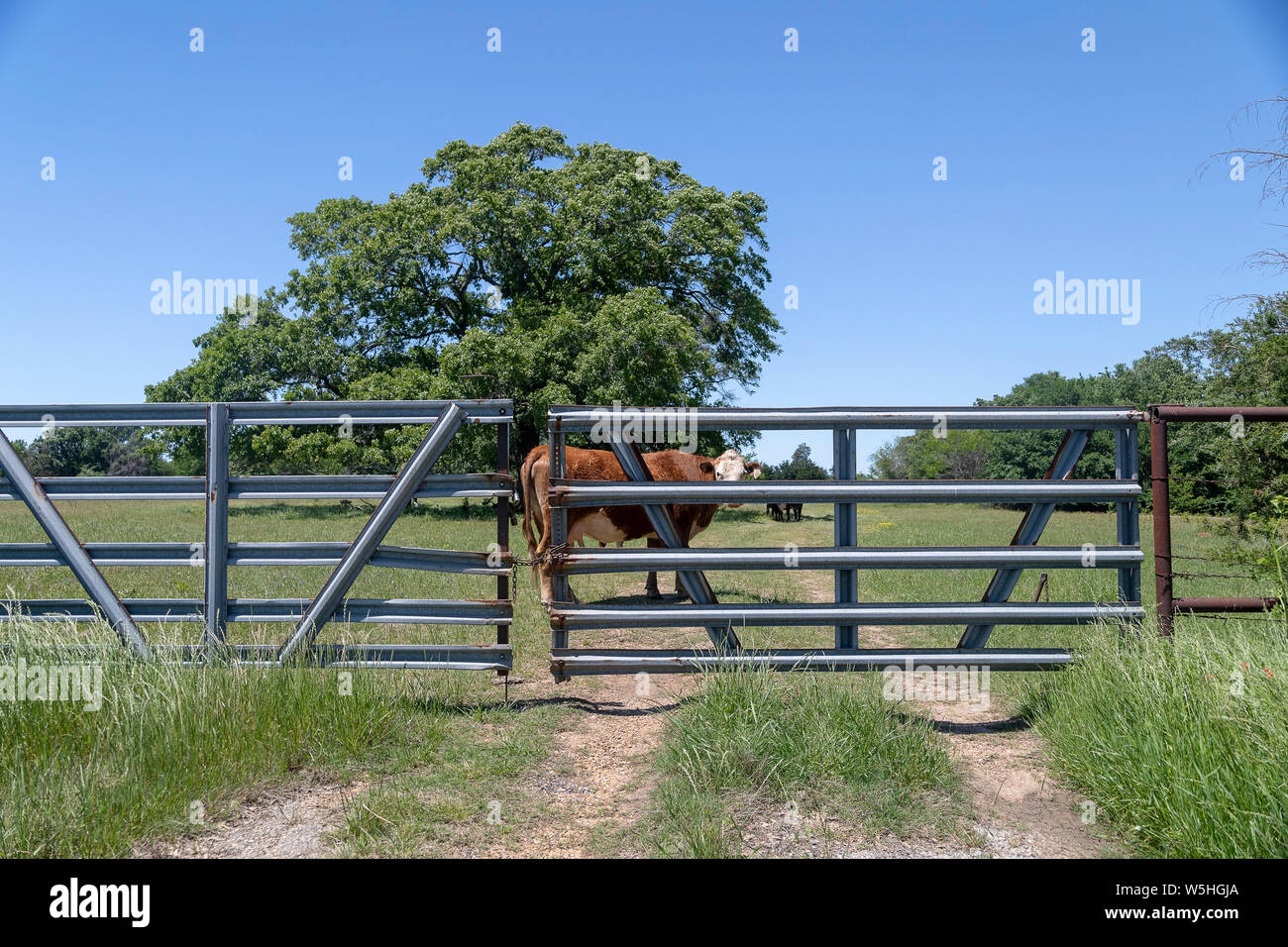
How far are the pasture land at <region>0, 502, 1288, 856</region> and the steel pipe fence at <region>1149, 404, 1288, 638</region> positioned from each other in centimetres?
16

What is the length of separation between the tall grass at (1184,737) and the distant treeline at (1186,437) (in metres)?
1.59

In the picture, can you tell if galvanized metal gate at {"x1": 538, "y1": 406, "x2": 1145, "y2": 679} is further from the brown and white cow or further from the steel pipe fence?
the brown and white cow

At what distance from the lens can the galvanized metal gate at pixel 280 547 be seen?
203 inches

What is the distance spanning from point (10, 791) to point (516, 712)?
262 centimetres

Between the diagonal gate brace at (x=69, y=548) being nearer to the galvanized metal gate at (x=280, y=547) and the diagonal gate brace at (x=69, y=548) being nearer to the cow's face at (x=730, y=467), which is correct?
the galvanized metal gate at (x=280, y=547)

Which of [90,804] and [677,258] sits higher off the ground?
[677,258]

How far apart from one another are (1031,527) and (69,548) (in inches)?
250

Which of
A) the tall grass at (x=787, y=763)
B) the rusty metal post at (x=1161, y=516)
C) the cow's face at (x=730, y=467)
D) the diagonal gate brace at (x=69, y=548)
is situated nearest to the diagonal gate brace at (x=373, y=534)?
the diagonal gate brace at (x=69, y=548)

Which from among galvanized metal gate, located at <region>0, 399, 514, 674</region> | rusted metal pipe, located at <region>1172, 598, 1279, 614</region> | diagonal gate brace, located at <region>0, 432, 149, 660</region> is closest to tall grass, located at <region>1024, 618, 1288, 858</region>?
A: rusted metal pipe, located at <region>1172, 598, 1279, 614</region>

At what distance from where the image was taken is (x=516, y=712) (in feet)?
17.1

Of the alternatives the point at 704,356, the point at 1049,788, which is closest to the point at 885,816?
the point at 1049,788

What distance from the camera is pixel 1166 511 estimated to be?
505 cm

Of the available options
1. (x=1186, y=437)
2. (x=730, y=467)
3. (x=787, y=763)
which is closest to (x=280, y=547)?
(x=787, y=763)
